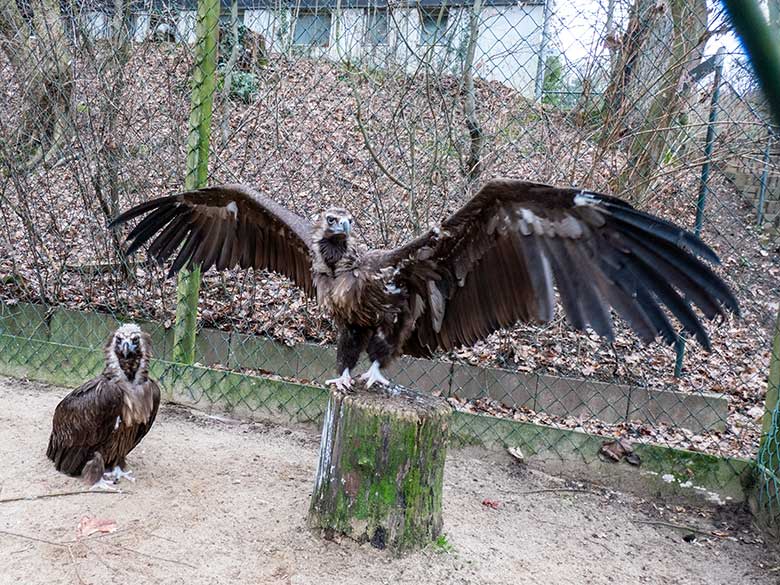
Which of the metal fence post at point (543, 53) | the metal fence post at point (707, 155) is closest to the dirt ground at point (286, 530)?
the metal fence post at point (707, 155)

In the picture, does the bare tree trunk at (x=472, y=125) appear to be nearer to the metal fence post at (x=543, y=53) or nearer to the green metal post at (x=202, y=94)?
the metal fence post at (x=543, y=53)

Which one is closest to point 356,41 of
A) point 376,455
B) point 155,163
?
point 155,163

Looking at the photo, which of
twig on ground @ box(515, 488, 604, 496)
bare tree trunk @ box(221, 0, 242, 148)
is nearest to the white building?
bare tree trunk @ box(221, 0, 242, 148)

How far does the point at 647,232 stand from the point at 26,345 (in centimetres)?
400

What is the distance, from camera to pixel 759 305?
13.9 feet

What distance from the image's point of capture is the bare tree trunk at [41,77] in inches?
172

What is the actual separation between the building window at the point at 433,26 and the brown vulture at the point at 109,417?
2323mm

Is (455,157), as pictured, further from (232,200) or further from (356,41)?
(232,200)

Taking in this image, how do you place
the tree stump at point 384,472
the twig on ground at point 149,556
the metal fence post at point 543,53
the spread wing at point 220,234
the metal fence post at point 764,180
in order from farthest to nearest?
1. the metal fence post at point 543,53
2. the metal fence post at point 764,180
3. the spread wing at point 220,234
4. the tree stump at point 384,472
5. the twig on ground at point 149,556

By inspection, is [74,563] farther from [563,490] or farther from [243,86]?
[243,86]

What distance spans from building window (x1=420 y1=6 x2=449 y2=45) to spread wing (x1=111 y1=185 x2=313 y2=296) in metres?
1.44

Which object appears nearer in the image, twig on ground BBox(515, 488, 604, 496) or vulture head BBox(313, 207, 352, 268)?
vulture head BBox(313, 207, 352, 268)

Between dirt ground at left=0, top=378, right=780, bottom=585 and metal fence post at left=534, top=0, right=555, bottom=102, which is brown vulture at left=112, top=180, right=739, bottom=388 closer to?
dirt ground at left=0, top=378, right=780, bottom=585

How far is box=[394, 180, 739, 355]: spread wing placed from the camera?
199 centimetres
